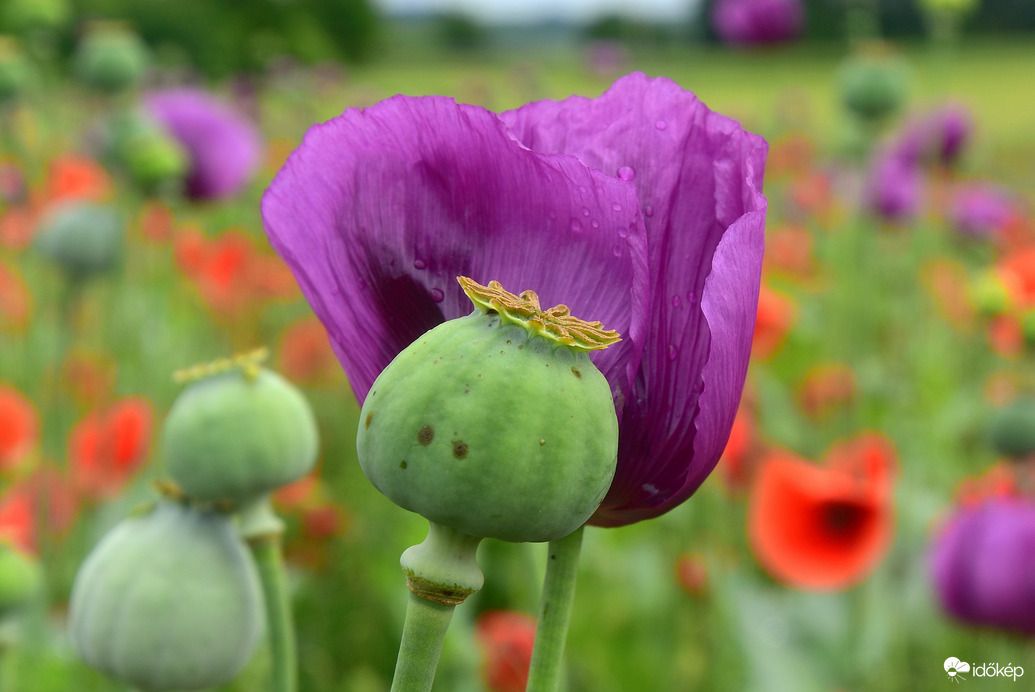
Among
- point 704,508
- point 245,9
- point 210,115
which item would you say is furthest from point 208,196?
point 245,9

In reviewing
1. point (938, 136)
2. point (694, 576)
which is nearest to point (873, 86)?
point (938, 136)

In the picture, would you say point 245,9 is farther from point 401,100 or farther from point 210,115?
point 401,100

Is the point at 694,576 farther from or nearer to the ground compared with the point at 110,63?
nearer to the ground

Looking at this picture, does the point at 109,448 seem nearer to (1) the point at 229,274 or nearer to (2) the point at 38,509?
(2) the point at 38,509

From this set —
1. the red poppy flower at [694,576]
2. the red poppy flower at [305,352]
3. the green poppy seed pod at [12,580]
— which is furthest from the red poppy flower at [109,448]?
the red poppy flower at [694,576]

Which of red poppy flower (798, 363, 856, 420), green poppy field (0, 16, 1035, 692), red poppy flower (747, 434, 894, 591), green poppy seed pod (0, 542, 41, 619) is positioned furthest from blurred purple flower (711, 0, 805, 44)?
green poppy seed pod (0, 542, 41, 619)

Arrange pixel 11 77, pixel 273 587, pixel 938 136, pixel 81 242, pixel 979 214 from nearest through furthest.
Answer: pixel 273 587 < pixel 81 242 < pixel 11 77 < pixel 938 136 < pixel 979 214
